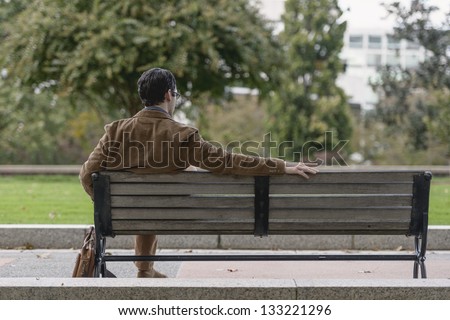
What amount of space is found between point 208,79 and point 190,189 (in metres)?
14.7

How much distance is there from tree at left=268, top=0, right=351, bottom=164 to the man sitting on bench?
29.6 meters

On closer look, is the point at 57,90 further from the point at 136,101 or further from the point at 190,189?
the point at 190,189

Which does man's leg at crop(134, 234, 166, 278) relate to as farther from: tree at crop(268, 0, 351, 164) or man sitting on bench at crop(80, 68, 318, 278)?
tree at crop(268, 0, 351, 164)

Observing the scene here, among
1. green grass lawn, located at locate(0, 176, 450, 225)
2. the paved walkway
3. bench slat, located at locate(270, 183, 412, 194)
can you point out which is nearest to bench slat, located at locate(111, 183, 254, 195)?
bench slat, located at locate(270, 183, 412, 194)

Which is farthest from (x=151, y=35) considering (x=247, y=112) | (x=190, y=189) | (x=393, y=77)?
(x=247, y=112)

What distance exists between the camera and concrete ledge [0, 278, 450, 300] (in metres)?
4.13

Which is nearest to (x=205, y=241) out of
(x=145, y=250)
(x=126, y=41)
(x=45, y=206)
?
(x=145, y=250)

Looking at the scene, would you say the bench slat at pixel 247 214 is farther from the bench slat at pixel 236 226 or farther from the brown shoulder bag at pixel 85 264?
the brown shoulder bag at pixel 85 264

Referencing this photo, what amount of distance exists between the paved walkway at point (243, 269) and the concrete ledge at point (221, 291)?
176cm

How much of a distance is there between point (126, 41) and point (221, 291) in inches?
522

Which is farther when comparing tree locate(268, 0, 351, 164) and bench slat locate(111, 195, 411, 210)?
tree locate(268, 0, 351, 164)

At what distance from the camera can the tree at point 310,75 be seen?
3488 cm

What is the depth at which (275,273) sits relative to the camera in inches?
244

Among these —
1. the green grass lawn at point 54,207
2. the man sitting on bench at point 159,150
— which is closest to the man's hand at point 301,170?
the man sitting on bench at point 159,150
